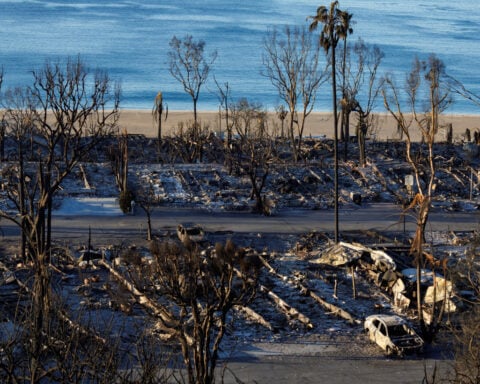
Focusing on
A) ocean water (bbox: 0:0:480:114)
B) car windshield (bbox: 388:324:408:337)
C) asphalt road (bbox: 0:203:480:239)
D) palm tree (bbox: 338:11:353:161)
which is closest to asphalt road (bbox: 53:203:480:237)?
asphalt road (bbox: 0:203:480:239)

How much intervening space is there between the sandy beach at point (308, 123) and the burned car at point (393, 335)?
39.9 meters

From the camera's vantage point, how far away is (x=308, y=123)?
7375cm

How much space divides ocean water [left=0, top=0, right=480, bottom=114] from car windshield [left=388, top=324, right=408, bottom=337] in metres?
61.5

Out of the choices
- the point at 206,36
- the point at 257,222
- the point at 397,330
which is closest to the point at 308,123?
the point at 257,222

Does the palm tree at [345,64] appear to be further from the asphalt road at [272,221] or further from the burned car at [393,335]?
the burned car at [393,335]

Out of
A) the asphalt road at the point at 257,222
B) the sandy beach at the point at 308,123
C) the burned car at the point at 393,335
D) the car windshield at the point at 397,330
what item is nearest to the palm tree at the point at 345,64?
the asphalt road at the point at 257,222

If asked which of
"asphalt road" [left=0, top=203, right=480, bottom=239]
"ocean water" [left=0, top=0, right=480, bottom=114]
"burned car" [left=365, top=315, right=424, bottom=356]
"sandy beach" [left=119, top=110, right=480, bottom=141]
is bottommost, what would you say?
"burned car" [left=365, top=315, right=424, bottom=356]

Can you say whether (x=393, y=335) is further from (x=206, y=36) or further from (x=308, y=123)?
(x=206, y=36)

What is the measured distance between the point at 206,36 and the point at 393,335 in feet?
357

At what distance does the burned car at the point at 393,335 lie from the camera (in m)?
23.3

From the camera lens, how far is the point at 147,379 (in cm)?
1434

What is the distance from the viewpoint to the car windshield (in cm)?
2394

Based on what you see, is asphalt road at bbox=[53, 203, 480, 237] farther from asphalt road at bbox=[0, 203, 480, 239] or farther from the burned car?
the burned car

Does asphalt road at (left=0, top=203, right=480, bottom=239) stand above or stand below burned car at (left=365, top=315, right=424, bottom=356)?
above
